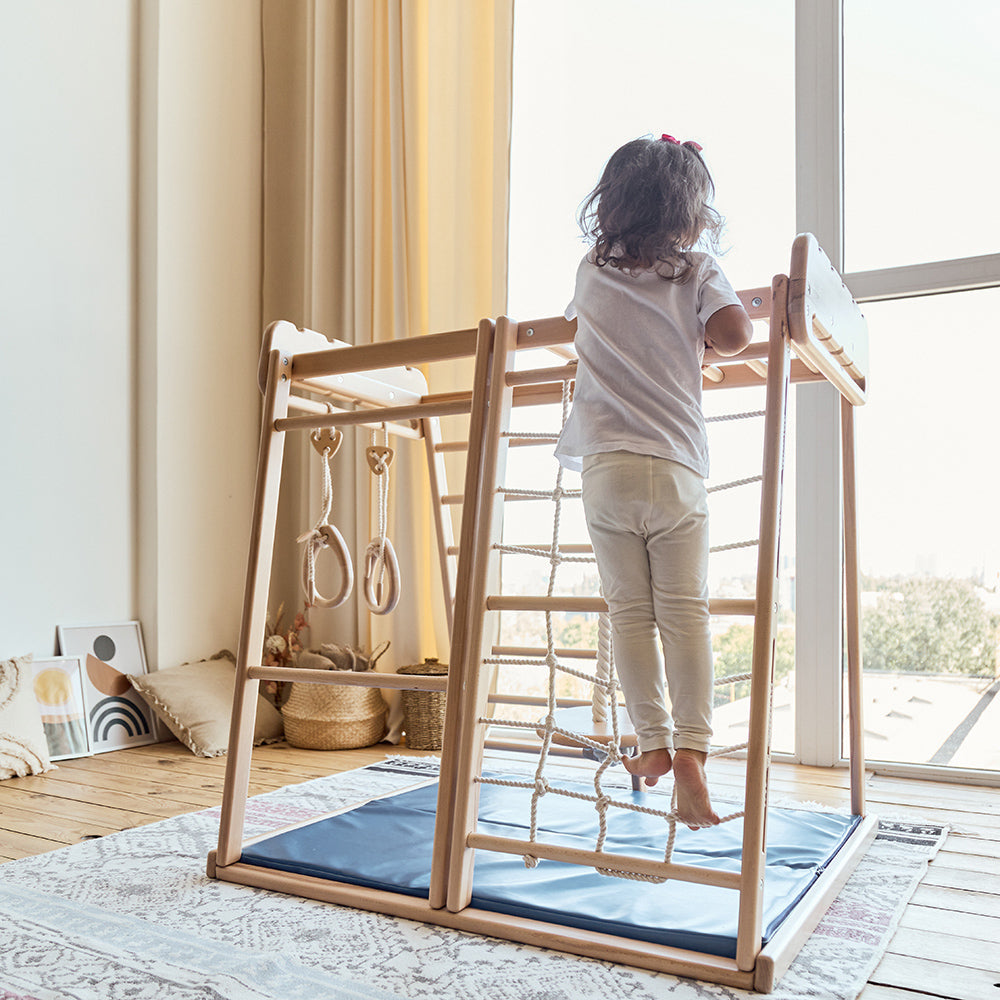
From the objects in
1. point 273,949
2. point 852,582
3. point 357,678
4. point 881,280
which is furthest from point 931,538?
point 273,949

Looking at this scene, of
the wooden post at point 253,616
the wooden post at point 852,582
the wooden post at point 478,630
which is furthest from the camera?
the wooden post at point 852,582

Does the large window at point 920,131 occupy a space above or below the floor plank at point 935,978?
above

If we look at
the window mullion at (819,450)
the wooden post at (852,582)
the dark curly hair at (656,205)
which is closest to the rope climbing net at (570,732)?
the dark curly hair at (656,205)

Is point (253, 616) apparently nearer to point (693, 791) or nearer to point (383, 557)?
point (383, 557)

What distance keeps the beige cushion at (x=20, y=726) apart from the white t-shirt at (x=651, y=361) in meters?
2.03

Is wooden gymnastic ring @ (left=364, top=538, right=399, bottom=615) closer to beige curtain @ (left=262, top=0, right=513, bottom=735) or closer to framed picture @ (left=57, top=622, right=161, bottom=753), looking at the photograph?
beige curtain @ (left=262, top=0, right=513, bottom=735)

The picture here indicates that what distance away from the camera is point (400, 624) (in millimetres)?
3230

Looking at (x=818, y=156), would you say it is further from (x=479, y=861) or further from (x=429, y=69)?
(x=479, y=861)

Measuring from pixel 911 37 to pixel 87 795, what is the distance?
10.3 feet

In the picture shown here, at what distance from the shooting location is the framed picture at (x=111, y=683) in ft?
9.93

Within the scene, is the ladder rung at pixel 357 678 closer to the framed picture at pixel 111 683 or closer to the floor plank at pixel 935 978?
the floor plank at pixel 935 978

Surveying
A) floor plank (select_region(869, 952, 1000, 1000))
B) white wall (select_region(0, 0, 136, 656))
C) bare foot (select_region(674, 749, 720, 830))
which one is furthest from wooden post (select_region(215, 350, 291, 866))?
white wall (select_region(0, 0, 136, 656))

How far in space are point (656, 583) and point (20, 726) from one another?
211 cm

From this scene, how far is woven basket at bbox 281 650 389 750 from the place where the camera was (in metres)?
3.05
